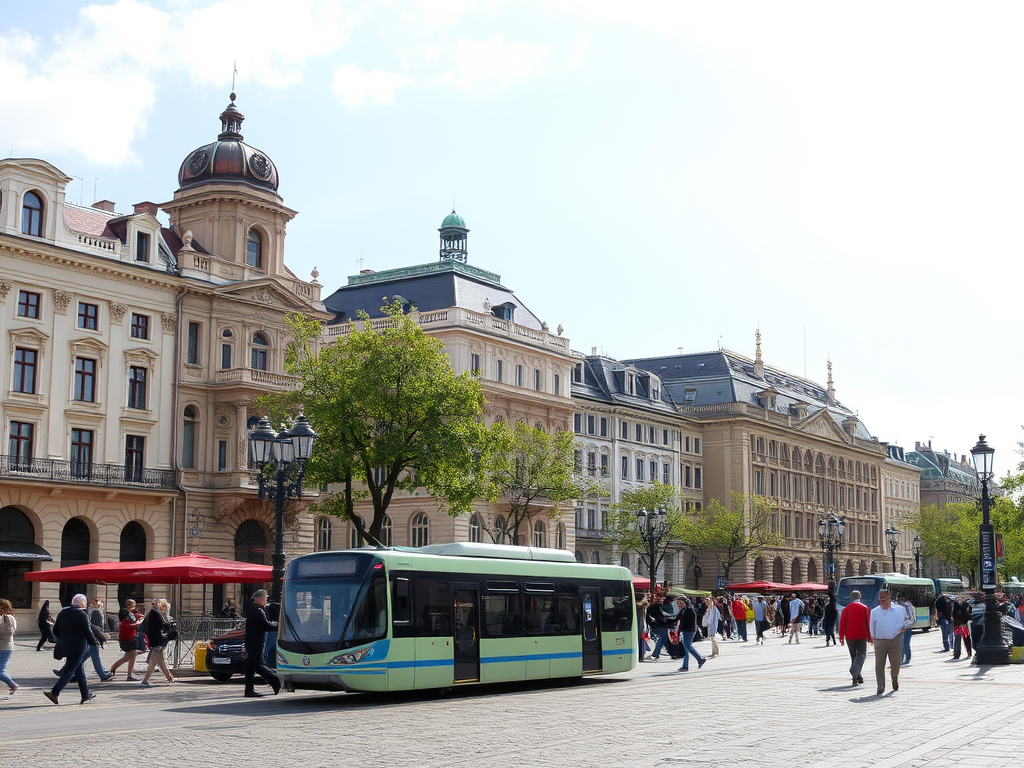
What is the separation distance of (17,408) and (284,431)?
2290 centimetres

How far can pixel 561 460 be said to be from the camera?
6412 cm

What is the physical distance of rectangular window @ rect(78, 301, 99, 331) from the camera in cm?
4906

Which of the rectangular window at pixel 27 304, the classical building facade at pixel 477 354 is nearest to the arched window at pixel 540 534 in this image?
the classical building facade at pixel 477 354

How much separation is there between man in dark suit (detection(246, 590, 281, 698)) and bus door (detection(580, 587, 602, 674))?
6.43 metres

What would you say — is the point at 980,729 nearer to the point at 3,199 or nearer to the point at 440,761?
the point at 440,761

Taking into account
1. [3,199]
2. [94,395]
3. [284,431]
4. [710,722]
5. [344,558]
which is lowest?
[710,722]

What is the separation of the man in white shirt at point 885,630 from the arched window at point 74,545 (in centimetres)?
3423

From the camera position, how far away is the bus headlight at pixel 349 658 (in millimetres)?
20344

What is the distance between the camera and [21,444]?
1839 inches

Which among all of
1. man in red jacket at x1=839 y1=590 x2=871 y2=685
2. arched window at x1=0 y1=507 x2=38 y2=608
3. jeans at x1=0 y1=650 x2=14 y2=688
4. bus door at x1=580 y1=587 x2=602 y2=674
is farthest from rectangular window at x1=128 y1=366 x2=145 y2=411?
man in red jacket at x1=839 y1=590 x2=871 y2=685

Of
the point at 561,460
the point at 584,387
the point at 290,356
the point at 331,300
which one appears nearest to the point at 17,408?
the point at 290,356

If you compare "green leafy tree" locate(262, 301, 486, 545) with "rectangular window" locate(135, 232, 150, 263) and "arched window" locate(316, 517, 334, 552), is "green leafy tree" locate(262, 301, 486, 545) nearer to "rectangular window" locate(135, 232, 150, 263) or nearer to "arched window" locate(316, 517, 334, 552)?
"rectangular window" locate(135, 232, 150, 263)

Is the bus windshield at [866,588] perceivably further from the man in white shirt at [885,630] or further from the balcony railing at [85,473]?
the man in white shirt at [885,630]

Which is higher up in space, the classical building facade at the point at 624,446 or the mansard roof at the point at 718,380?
the mansard roof at the point at 718,380
